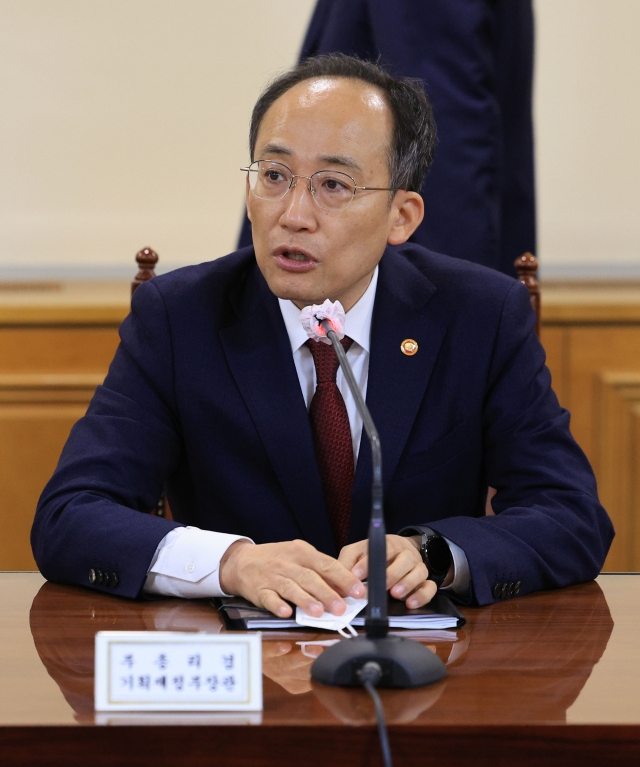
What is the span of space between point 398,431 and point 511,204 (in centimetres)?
95

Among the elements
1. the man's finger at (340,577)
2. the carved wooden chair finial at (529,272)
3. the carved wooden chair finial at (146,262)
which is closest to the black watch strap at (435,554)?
the man's finger at (340,577)

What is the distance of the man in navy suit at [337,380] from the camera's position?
1745 mm

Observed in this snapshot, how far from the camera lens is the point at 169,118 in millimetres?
3547

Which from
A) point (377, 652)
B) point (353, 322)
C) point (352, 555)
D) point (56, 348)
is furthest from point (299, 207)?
point (56, 348)

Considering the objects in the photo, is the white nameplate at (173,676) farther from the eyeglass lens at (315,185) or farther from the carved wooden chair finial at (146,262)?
the carved wooden chair finial at (146,262)

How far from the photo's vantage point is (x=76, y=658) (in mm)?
1182

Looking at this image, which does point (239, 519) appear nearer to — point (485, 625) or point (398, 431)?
point (398, 431)

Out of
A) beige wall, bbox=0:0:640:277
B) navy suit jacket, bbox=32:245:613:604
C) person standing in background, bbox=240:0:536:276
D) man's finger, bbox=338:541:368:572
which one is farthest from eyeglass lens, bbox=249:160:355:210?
beige wall, bbox=0:0:640:277

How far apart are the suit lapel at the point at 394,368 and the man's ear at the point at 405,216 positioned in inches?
2.9

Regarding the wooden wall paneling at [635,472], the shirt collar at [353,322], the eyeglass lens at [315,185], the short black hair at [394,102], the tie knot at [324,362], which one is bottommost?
the wooden wall paneling at [635,472]

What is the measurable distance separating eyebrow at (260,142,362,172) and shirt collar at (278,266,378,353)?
0.27 m

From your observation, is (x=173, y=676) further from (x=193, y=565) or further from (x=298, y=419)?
(x=298, y=419)

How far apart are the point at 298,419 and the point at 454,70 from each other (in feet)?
3.01

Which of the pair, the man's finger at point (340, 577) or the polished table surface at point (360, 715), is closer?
the polished table surface at point (360, 715)
